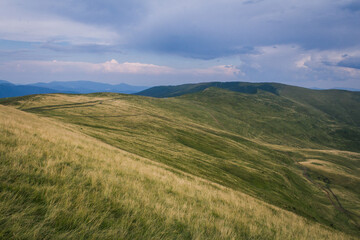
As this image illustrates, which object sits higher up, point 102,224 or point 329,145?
point 102,224

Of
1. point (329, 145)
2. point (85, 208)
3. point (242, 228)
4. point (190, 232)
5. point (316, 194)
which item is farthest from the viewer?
point (329, 145)

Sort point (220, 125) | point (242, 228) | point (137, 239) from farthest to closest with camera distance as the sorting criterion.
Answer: point (220, 125) → point (242, 228) → point (137, 239)

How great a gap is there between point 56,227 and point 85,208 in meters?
0.76

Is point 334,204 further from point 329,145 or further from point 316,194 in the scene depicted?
point 329,145

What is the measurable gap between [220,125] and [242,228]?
136284 millimetres

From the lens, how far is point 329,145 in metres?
178

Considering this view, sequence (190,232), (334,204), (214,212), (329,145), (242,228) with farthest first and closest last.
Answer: (329,145) < (334,204) < (214,212) < (242,228) < (190,232)

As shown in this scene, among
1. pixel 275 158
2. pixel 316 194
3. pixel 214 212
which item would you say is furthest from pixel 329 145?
pixel 214 212

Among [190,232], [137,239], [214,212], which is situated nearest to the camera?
[137,239]

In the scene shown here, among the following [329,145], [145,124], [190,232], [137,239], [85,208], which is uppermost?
[85,208]

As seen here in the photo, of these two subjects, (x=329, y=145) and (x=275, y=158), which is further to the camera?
(x=329, y=145)

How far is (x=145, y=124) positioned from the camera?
248 ft

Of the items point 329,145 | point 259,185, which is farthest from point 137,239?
point 329,145

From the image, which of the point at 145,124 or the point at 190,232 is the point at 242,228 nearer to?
the point at 190,232
